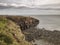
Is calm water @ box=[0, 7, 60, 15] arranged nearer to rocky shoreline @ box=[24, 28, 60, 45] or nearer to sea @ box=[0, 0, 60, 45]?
sea @ box=[0, 0, 60, 45]

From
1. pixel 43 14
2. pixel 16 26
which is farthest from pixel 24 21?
pixel 43 14

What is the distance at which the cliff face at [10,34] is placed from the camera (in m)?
1.05

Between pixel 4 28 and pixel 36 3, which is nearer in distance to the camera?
pixel 4 28

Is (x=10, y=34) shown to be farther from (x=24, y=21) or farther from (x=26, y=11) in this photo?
(x=26, y=11)

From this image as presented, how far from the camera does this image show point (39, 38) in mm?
1250

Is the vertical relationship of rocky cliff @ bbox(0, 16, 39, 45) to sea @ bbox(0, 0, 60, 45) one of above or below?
below

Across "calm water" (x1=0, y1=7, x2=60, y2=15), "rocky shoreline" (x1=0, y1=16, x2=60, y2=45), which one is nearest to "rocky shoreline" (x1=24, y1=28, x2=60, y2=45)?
"rocky shoreline" (x1=0, y1=16, x2=60, y2=45)

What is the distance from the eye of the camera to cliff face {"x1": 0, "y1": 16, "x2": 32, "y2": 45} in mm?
1053

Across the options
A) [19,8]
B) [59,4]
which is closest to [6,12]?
[19,8]

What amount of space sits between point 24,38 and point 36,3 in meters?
0.31

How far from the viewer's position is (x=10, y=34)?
1.10 metres

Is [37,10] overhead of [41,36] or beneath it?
overhead

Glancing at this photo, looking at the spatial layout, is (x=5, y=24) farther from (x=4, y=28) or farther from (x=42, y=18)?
(x=42, y=18)

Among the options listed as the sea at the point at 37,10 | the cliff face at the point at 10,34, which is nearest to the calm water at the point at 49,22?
the sea at the point at 37,10
